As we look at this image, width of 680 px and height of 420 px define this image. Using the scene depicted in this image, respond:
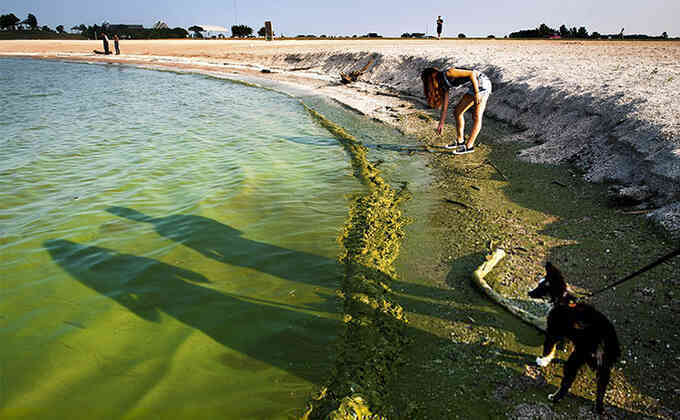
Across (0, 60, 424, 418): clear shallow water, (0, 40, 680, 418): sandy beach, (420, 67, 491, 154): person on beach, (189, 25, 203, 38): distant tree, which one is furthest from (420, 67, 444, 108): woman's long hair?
(189, 25, 203, 38): distant tree

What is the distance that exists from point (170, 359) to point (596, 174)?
730 centimetres

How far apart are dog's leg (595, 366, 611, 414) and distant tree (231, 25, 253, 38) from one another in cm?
9189

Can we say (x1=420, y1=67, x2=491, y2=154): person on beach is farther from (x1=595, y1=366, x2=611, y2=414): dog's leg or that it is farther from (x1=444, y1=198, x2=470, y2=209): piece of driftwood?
(x1=595, y1=366, x2=611, y2=414): dog's leg

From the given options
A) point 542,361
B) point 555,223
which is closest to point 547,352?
point 542,361

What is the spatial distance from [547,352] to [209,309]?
3245 mm

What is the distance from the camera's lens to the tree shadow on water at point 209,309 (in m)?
3.26

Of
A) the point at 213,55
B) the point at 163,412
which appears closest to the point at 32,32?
the point at 213,55

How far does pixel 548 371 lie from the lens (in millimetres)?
2887

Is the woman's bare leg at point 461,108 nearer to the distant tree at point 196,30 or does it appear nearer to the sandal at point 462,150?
the sandal at point 462,150

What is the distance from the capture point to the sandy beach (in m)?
2.79

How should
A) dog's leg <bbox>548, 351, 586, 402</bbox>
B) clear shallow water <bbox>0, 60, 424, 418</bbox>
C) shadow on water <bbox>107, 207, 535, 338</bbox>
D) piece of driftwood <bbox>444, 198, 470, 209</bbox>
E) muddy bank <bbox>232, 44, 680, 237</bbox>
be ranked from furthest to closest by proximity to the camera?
piece of driftwood <bbox>444, 198, 470, 209</bbox>
muddy bank <bbox>232, 44, 680, 237</bbox>
shadow on water <bbox>107, 207, 535, 338</bbox>
clear shallow water <bbox>0, 60, 424, 418</bbox>
dog's leg <bbox>548, 351, 586, 402</bbox>

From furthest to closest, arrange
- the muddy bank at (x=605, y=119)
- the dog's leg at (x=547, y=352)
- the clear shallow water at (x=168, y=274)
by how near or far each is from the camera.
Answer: the muddy bank at (x=605, y=119) < the clear shallow water at (x=168, y=274) < the dog's leg at (x=547, y=352)

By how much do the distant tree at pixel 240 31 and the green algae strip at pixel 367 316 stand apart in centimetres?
8783

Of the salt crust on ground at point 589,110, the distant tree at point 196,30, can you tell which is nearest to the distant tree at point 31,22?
the distant tree at point 196,30
